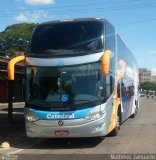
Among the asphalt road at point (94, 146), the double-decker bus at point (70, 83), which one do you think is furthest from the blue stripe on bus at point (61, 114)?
the asphalt road at point (94, 146)

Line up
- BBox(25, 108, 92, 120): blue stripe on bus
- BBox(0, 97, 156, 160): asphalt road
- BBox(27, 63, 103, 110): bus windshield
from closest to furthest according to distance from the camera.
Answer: BBox(0, 97, 156, 160): asphalt road < BBox(25, 108, 92, 120): blue stripe on bus < BBox(27, 63, 103, 110): bus windshield

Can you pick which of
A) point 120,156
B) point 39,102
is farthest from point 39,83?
point 120,156

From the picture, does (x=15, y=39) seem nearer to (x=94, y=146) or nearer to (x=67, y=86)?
(x=67, y=86)

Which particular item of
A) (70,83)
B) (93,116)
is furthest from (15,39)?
(93,116)

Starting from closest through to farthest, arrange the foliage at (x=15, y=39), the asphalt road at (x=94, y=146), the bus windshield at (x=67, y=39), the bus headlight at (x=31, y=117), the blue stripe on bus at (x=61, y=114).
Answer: the asphalt road at (x=94, y=146)
the blue stripe on bus at (x=61, y=114)
the bus headlight at (x=31, y=117)
the bus windshield at (x=67, y=39)
the foliage at (x=15, y=39)

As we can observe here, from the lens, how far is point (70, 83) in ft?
41.8

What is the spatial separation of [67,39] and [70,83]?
1399mm

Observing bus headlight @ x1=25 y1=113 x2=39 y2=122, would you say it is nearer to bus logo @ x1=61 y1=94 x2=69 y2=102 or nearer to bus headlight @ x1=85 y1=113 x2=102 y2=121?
bus logo @ x1=61 y1=94 x2=69 y2=102

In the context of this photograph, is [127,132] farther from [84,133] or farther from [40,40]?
[40,40]

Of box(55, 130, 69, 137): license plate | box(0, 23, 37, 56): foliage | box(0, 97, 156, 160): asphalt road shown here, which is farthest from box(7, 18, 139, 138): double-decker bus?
box(0, 23, 37, 56): foliage

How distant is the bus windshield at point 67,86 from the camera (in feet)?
41.3

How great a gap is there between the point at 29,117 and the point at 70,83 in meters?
1.59

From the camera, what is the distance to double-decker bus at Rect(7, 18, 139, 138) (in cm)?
1248

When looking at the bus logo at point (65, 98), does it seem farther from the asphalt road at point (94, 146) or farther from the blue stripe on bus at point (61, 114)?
the asphalt road at point (94, 146)
